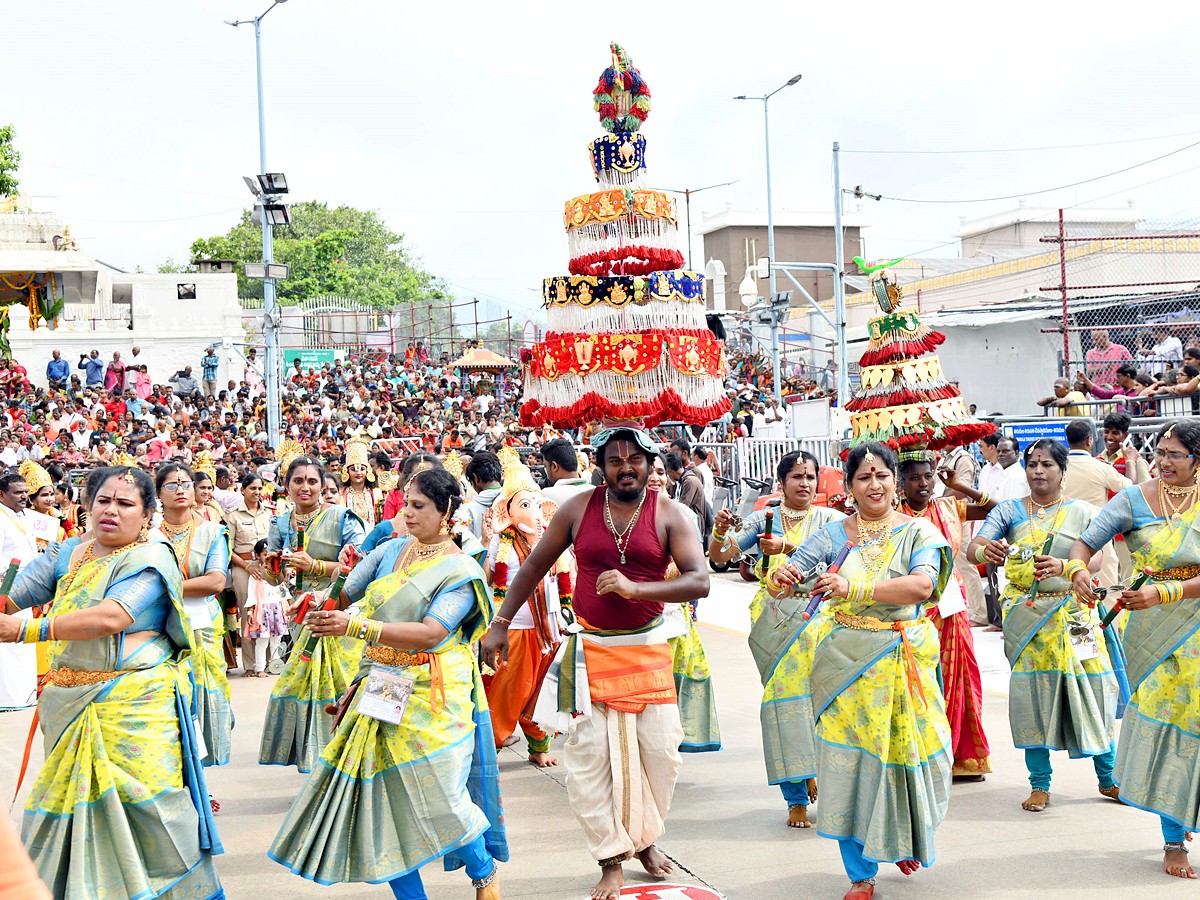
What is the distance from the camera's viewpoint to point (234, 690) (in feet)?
35.5

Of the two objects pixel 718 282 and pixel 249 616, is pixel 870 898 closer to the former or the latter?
pixel 249 616

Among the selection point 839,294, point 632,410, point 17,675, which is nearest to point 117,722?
point 17,675

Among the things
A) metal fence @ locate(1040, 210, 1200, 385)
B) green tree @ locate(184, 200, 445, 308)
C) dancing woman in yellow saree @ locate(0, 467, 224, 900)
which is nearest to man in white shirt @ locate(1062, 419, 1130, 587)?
metal fence @ locate(1040, 210, 1200, 385)

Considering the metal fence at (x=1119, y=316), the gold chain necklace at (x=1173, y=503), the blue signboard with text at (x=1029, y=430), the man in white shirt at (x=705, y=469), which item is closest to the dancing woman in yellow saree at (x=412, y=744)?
the gold chain necklace at (x=1173, y=503)

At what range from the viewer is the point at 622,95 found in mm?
11180

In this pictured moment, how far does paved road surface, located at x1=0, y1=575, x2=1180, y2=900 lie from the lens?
18.0 feet

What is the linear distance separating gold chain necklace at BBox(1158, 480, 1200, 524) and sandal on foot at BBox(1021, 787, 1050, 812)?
171 centimetres

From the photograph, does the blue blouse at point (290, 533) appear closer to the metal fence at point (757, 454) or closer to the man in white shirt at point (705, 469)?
the man in white shirt at point (705, 469)

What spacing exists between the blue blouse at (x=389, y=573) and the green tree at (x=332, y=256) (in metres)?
48.8

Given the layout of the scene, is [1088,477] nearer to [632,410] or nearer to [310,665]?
[632,410]

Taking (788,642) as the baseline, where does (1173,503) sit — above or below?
above

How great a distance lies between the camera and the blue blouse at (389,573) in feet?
16.6

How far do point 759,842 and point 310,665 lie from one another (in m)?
2.61

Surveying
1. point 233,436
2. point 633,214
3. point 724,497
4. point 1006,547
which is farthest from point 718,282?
point 1006,547
